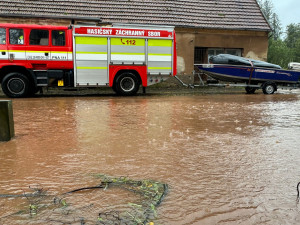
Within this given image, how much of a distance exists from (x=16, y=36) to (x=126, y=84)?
4.49 meters

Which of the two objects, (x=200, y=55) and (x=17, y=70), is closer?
(x=17, y=70)

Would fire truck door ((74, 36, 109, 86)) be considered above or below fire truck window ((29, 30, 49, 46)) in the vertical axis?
below

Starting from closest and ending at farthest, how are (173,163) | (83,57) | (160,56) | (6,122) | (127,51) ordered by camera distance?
(173,163) → (6,122) → (83,57) → (127,51) → (160,56)

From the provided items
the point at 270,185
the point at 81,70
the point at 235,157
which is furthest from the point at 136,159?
the point at 81,70

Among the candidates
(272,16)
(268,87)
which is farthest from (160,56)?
(272,16)

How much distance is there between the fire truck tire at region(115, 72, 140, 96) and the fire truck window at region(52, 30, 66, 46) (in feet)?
8.36

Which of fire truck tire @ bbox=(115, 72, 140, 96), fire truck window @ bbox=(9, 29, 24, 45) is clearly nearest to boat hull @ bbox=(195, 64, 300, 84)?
fire truck tire @ bbox=(115, 72, 140, 96)

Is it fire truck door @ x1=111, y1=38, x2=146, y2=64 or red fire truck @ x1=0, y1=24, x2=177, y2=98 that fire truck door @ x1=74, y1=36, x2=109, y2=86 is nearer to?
red fire truck @ x1=0, y1=24, x2=177, y2=98

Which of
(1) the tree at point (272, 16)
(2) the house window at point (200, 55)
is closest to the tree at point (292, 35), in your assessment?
(1) the tree at point (272, 16)

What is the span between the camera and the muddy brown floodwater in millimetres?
2551

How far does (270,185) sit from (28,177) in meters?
2.45

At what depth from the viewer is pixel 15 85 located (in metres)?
11.6

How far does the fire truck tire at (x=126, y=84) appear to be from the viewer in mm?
12734

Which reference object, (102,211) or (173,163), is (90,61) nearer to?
(173,163)
